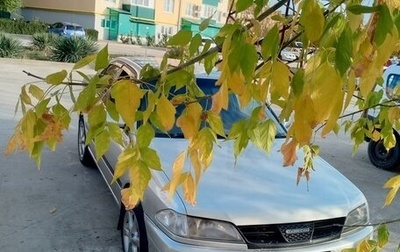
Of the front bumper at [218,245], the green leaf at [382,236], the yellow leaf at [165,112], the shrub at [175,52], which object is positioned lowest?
the front bumper at [218,245]

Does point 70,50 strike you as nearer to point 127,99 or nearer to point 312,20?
point 127,99

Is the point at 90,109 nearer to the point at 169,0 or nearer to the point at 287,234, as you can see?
the point at 287,234

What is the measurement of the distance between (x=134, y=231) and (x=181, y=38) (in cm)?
237

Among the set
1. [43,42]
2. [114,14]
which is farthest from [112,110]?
[114,14]

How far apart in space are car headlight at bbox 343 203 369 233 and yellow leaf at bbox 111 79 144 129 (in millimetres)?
2320

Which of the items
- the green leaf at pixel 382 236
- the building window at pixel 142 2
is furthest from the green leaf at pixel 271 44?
the building window at pixel 142 2

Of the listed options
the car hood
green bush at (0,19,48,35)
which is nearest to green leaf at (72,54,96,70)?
the car hood

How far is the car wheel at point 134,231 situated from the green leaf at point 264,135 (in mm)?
1941

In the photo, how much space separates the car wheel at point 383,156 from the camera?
6.55 meters

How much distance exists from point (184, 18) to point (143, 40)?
739 cm

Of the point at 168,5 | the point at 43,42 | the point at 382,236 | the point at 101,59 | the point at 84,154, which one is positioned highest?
the point at 168,5

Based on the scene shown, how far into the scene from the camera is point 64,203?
14.3 ft

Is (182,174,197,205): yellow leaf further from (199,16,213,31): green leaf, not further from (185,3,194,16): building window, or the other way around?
(185,3,194,16): building window

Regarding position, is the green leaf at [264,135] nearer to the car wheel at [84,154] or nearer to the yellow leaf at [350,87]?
the yellow leaf at [350,87]
